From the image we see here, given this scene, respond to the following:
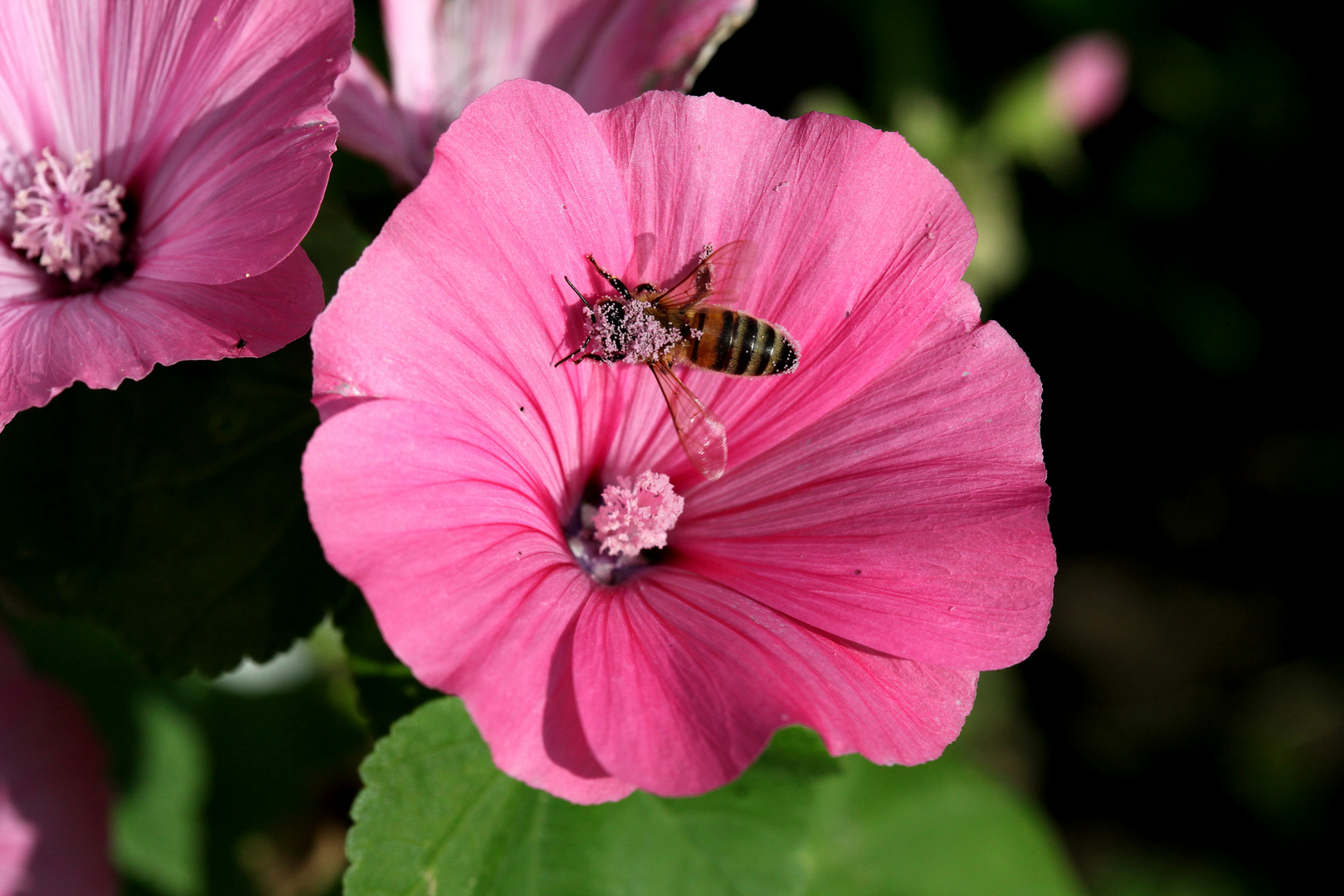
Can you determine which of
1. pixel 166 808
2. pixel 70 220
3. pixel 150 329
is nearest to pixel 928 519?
pixel 150 329

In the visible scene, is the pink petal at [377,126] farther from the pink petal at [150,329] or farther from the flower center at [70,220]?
the pink petal at [150,329]

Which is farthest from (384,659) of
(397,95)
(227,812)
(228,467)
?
(227,812)

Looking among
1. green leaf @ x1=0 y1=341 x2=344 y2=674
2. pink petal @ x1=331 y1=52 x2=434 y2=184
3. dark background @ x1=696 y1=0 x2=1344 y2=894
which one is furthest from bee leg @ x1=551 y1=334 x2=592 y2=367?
dark background @ x1=696 y1=0 x2=1344 y2=894

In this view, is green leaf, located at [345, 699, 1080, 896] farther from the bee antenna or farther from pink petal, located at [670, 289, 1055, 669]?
the bee antenna

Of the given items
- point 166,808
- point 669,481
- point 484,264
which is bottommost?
point 166,808

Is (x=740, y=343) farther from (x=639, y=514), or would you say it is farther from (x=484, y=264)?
(x=484, y=264)

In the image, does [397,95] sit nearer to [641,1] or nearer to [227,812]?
[641,1]
